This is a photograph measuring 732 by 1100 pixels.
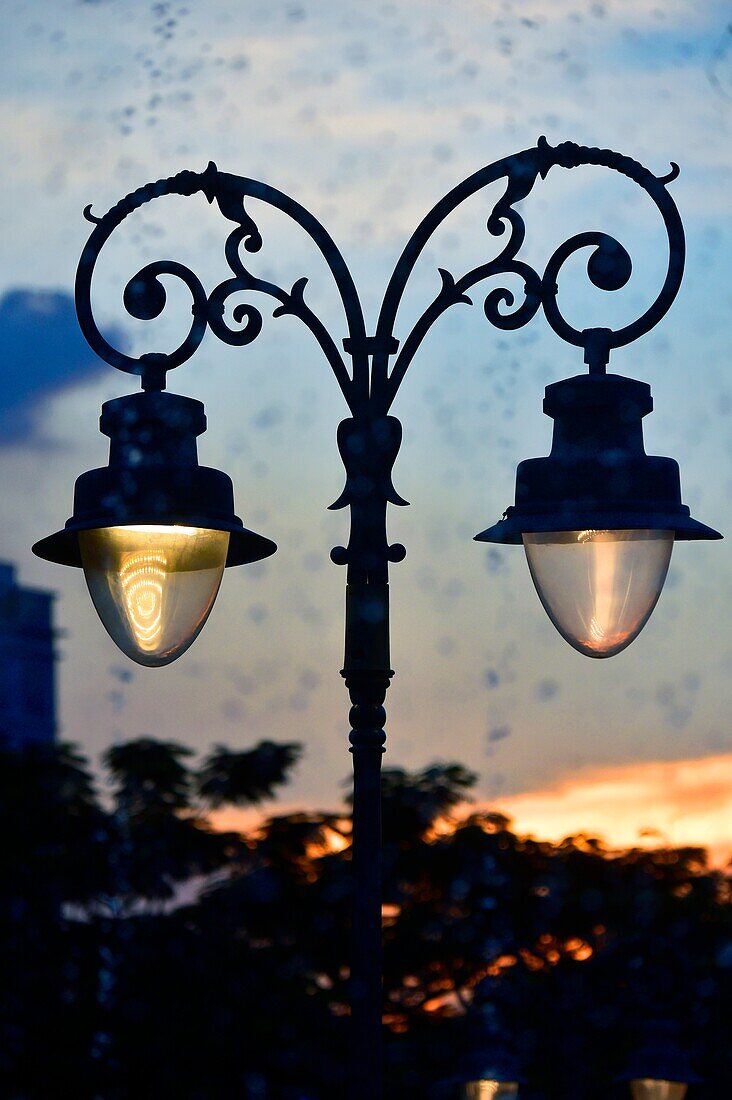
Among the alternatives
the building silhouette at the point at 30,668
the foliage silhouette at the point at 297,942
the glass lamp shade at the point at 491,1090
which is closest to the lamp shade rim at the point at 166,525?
the glass lamp shade at the point at 491,1090

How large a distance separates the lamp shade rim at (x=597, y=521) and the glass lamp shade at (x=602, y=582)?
0.04 m

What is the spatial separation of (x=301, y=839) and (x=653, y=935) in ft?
16.2

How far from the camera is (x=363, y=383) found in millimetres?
4848

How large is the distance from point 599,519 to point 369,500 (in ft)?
2.02

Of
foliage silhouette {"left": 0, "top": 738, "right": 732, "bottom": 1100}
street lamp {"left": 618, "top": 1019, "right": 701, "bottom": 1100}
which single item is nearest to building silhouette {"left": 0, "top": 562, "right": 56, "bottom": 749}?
foliage silhouette {"left": 0, "top": 738, "right": 732, "bottom": 1100}

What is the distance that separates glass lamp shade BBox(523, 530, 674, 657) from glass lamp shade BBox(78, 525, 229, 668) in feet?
3.11

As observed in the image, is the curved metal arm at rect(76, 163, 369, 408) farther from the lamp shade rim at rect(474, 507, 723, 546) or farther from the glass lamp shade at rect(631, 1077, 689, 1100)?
the glass lamp shade at rect(631, 1077, 689, 1100)

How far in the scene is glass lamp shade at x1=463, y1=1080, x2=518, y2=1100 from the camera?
12.7 metres

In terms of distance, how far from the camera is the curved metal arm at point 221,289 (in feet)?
16.1

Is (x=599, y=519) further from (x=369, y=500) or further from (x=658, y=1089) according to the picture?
(x=658, y=1089)

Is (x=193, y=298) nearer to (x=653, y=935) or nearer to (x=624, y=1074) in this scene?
(x=624, y=1074)

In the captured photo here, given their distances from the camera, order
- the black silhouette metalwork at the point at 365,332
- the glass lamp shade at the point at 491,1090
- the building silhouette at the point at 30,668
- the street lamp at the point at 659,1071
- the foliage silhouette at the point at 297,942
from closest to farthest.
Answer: the black silhouette metalwork at the point at 365,332
the street lamp at the point at 659,1071
the glass lamp shade at the point at 491,1090
the foliage silhouette at the point at 297,942
the building silhouette at the point at 30,668

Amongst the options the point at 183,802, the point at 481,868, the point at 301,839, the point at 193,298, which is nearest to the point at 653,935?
the point at 481,868

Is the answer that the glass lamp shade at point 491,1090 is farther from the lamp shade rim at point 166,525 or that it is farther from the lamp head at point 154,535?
the lamp head at point 154,535
